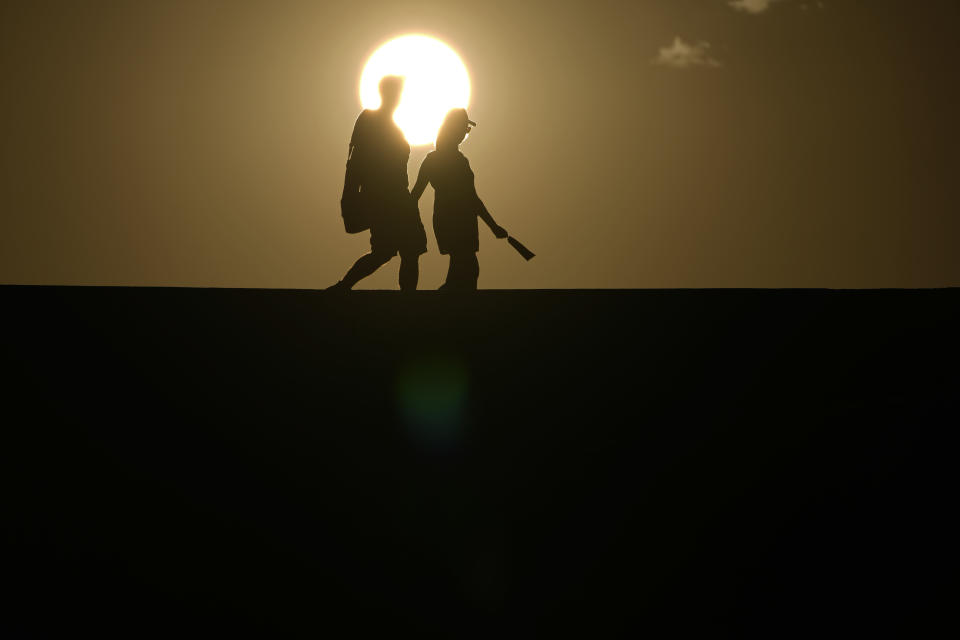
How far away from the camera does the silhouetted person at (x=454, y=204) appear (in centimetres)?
691

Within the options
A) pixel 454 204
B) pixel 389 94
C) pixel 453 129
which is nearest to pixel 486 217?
pixel 454 204

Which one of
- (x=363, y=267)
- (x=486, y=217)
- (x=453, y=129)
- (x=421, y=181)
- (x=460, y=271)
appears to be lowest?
(x=363, y=267)

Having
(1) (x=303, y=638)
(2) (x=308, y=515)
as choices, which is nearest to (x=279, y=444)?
(2) (x=308, y=515)

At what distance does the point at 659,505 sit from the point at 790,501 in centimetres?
58

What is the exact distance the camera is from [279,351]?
14.0 ft

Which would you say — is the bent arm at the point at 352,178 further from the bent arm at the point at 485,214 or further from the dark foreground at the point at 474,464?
the dark foreground at the point at 474,464

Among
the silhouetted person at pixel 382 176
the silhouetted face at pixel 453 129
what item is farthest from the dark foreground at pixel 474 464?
the silhouetted face at pixel 453 129

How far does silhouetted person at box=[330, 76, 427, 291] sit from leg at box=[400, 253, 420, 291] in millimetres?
31

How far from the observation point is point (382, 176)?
6375 mm

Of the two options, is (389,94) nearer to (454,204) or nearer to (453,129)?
(453,129)

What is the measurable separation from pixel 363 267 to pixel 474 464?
2.50 m

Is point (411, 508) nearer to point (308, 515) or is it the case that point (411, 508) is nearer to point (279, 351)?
point (308, 515)

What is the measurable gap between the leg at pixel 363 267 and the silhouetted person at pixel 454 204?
73 cm

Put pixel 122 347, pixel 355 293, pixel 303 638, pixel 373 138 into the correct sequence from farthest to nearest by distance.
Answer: pixel 373 138, pixel 355 293, pixel 122 347, pixel 303 638
